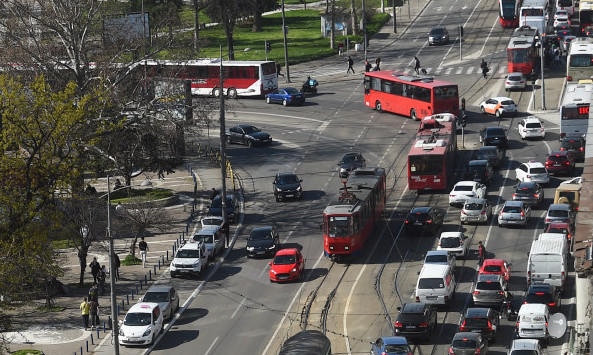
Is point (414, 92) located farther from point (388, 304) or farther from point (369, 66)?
point (388, 304)

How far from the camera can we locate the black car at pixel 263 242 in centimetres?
6128

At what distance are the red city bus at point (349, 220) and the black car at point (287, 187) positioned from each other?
28.0ft

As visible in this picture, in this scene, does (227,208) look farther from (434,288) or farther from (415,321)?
(415,321)

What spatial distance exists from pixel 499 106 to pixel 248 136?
19.3 metres

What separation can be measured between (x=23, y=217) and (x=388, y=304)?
1702 centimetres

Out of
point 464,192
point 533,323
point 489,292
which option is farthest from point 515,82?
point 533,323

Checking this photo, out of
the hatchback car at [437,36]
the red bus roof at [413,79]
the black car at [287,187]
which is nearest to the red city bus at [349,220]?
the black car at [287,187]

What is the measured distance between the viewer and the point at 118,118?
6962cm

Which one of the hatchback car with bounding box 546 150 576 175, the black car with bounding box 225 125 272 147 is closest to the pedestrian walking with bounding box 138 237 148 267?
the black car with bounding box 225 125 272 147

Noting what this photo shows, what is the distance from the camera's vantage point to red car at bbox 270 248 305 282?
57.2 metres

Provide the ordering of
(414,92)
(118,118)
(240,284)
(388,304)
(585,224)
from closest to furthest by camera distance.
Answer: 1. (585,224)
2. (388,304)
3. (240,284)
4. (118,118)
5. (414,92)

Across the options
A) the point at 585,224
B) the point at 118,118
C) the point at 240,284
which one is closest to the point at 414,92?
the point at 118,118

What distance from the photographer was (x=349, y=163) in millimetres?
75312

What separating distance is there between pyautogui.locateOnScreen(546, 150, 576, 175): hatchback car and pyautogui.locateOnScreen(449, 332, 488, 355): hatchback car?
28907mm
